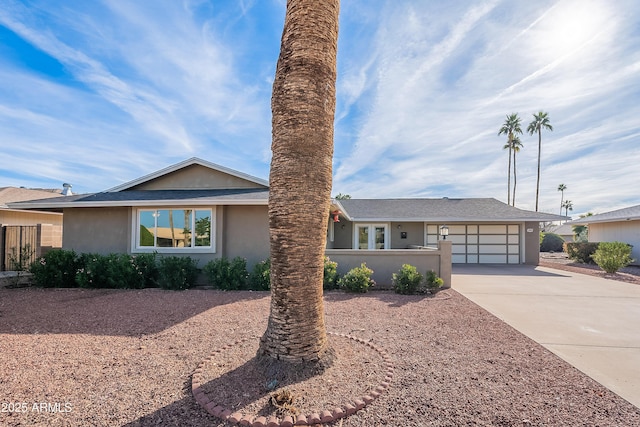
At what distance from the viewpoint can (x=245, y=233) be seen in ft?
34.6

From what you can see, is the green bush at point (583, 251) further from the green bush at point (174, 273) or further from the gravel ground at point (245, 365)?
the green bush at point (174, 273)

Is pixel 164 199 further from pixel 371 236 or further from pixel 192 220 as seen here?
pixel 371 236

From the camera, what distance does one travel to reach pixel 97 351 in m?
4.60

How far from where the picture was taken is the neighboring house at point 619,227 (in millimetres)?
18891

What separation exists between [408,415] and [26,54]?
12313 mm

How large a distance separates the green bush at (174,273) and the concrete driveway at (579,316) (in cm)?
808

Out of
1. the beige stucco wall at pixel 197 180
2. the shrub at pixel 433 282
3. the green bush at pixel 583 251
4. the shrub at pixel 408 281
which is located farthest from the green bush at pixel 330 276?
the green bush at pixel 583 251

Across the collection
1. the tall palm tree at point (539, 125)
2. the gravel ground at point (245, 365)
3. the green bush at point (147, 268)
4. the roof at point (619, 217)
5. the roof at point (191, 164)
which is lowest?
the gravel ground at point (245, 365)

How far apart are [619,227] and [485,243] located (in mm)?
9861

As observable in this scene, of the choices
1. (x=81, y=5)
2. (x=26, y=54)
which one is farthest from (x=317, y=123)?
(x=26, y=54)

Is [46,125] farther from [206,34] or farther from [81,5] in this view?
[206,34]

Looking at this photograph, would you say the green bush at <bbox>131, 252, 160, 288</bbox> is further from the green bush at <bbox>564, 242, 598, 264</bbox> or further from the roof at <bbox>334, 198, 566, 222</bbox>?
the green bush at <bbox>564, 242, 598, 264</bbox>

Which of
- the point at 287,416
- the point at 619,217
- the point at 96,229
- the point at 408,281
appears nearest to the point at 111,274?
the point at 96,229

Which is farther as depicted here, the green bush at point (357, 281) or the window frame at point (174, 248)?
the window frame at point (174, 248)
